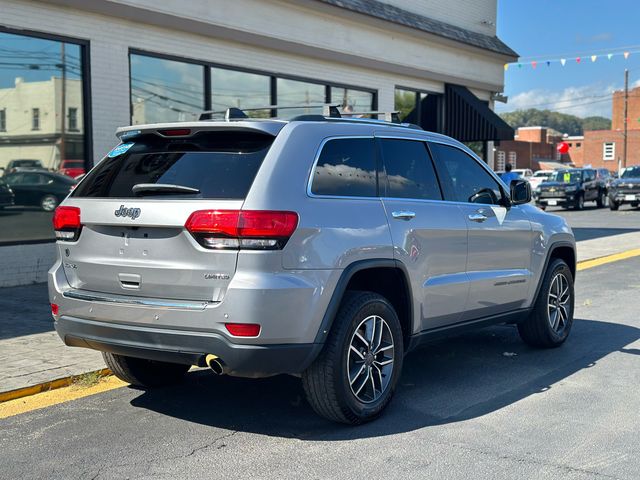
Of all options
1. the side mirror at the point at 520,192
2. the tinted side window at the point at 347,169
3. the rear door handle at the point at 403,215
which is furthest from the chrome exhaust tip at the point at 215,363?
the side mirror at the point at 520,192

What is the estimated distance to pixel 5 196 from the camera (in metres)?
9.98

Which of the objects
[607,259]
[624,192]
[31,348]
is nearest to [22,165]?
[31,348]

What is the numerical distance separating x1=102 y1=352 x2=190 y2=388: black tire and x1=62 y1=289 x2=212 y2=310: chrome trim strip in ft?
2.62

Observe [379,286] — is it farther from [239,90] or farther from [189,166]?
[239,90]

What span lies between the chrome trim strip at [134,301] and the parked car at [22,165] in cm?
579

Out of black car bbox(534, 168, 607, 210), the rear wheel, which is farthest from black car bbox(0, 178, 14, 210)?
black car bbox(534, 168, 607, 210)

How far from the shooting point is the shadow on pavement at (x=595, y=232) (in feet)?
62.0

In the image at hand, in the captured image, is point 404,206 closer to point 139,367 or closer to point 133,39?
point 139,367

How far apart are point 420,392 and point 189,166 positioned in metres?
2.42

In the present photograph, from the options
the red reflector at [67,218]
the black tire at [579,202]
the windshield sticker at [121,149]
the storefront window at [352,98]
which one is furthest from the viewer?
the black tire at [579,202]

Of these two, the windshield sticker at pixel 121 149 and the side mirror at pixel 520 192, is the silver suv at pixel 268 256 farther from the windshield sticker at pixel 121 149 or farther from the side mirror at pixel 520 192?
the side mirror at pixel 520 192

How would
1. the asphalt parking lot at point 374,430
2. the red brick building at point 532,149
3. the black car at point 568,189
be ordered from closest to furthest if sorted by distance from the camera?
1. the asphalt parking lot at point 374,430
2. the black car at point 568,189
3. the red brick building at point 532,149

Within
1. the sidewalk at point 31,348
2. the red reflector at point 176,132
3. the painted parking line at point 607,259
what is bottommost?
the sidewalk at point 31,348

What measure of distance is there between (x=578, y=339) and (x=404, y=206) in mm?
3256
